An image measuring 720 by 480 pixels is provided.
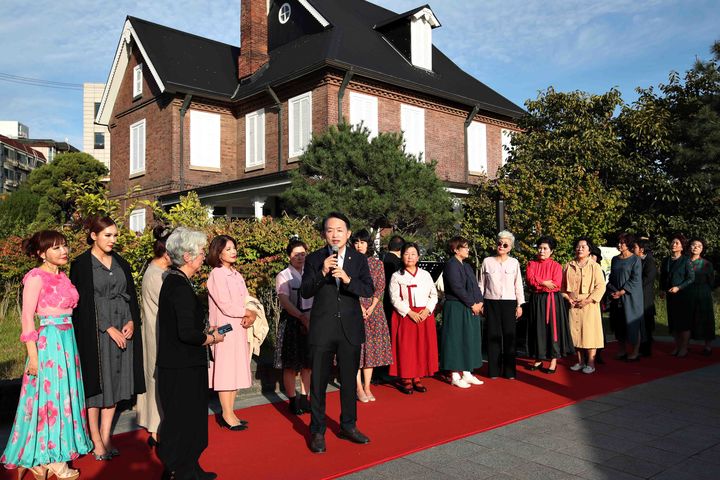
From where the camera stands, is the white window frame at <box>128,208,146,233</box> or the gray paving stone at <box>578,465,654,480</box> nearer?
the gray paving stone at <box>578,465,654,480</box>

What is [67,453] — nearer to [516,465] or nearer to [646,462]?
[516,465]

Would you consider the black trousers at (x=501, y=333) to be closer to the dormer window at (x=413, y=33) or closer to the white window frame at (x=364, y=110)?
the white window frame at (x=364, y=110)

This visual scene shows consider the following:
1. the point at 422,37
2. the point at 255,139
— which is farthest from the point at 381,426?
the point at 422,37

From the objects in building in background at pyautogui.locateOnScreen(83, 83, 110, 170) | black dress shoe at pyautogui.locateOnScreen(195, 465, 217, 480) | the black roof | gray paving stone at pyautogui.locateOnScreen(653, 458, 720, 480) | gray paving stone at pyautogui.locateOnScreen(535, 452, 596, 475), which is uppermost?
building in background at pyautogui.locateOnScreen(83, 83, 110, 170)

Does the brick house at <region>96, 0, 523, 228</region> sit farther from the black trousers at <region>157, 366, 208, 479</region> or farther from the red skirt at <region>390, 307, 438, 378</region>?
the black trousers at <region>157, 366, 208, 479</region>

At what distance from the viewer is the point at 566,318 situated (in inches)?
324

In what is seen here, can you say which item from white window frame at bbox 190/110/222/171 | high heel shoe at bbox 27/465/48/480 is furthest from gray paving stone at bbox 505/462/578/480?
white window frame at bbox 190/110/222/171

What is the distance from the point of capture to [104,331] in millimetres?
Result: 4855

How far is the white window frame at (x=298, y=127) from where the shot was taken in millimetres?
19359

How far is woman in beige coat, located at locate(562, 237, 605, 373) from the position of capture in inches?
325

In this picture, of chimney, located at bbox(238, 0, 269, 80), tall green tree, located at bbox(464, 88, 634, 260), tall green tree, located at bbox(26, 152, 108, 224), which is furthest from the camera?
tall green tree, located at bbox(26, 152, 108, 224)

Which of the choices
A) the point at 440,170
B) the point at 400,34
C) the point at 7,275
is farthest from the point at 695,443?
the point at 400,34

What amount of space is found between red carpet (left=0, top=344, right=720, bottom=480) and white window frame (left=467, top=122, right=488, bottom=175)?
1527 cm

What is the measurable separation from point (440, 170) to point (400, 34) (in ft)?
17.1
